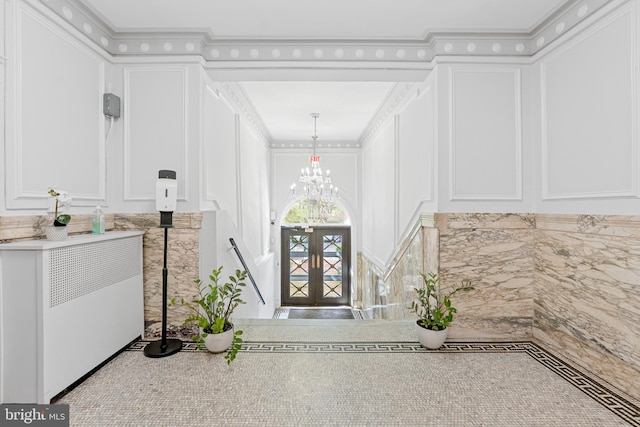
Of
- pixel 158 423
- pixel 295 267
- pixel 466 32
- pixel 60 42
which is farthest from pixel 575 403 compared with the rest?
pixel 295 267

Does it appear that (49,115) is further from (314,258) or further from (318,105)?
(314,258)

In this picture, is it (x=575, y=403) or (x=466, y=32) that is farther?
(x=466, y=32)

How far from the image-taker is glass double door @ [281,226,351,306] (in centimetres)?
856

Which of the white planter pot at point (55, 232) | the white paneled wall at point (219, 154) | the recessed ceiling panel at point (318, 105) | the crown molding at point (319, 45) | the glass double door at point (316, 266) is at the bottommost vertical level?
the glass double door at point (316, 266)

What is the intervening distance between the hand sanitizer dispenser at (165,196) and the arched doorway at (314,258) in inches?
222

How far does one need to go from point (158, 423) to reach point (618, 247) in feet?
10.8

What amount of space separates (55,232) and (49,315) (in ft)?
1.87

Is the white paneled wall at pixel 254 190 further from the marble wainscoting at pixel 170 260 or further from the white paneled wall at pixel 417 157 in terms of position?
the white paneled wall at pixel 417 157

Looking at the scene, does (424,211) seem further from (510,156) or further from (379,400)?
(379,400)

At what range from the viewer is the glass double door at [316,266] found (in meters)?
8.56

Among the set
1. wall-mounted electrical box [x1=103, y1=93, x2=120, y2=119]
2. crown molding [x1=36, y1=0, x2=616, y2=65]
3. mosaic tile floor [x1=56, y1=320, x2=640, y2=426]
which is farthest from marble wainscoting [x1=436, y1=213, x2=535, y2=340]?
wall-mounted electrical box [x1=103, y1=93, x2=120, y2=119]

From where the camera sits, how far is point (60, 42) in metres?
2.60

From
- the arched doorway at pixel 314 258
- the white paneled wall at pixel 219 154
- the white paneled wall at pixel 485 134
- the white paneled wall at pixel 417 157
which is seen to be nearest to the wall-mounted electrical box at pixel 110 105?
the white paneled wall at pixel 219 154

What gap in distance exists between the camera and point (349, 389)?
2.30 metres
